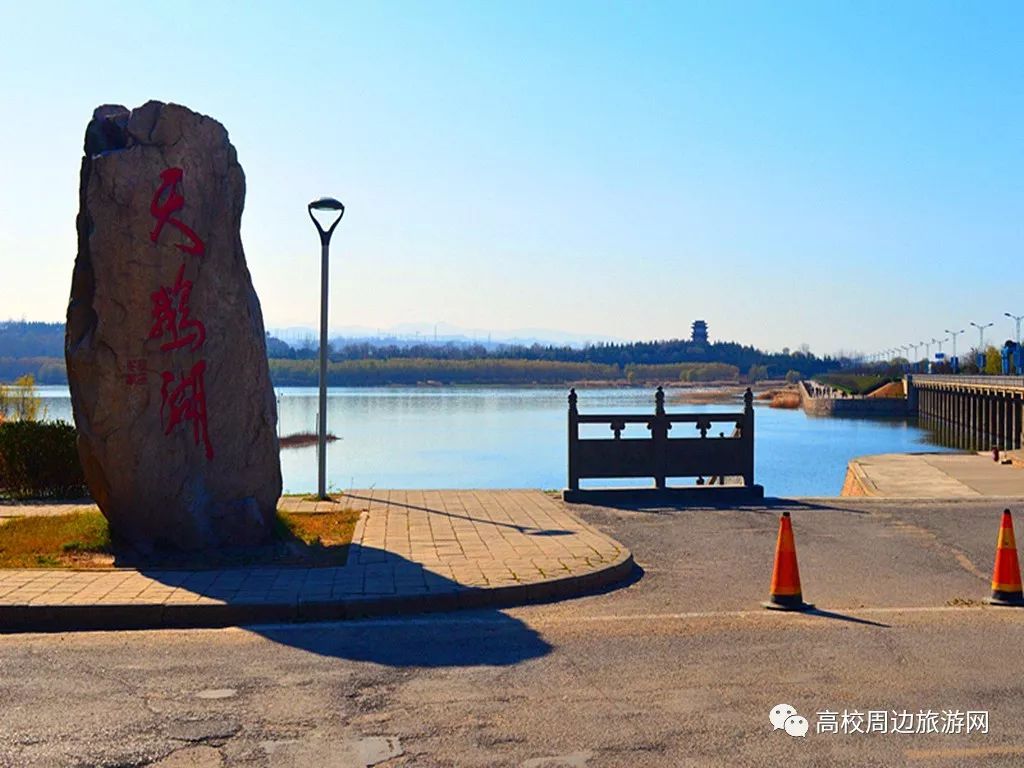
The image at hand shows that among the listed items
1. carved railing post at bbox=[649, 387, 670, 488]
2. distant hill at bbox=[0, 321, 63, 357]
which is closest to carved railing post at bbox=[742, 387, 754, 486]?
carved railing post at bbox=[649, 387, 670, 488]

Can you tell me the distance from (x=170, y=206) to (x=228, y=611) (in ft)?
13.6

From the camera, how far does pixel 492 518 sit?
14.0 m

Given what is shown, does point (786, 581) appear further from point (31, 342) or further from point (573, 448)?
point (31, 342)

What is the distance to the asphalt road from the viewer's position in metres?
5.54

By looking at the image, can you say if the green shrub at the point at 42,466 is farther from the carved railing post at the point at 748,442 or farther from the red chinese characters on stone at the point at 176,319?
the carved railing post at the point at 748,442

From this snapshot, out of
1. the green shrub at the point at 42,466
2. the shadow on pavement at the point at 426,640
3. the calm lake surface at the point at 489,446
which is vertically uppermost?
the green shrub at the point at 42,466

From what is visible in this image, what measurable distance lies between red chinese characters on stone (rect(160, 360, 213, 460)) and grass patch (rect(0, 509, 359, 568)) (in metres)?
1.08

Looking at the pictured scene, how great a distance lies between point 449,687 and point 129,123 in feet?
21.8

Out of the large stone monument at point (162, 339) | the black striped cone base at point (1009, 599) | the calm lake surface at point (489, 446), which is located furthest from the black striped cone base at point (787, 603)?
the calm lake surface at point (489, 446)

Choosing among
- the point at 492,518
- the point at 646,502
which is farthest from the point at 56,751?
the point at 646,502

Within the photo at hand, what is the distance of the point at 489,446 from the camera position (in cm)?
5575

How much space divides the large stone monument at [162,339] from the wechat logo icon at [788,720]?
6.37m

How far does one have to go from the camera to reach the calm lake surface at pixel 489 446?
39.3 m

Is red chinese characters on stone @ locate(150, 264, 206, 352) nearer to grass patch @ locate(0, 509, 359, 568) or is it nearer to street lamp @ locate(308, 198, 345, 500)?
grass patch @ locate(0, 509, 359, 568)
